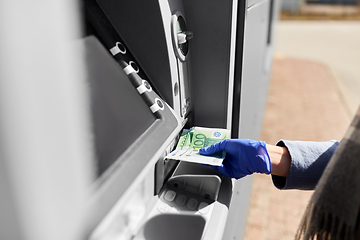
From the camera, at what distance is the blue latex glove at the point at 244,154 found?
1122mm

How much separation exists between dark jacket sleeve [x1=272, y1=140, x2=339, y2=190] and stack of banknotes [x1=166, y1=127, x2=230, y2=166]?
0.25 metres

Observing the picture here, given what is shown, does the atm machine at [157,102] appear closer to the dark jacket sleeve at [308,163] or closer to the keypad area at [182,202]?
the keypad area at [182,202]

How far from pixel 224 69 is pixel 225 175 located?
0.40 meters

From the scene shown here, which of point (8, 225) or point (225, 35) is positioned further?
point (225, 35)

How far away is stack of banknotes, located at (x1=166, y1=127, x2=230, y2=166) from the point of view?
1.04 m

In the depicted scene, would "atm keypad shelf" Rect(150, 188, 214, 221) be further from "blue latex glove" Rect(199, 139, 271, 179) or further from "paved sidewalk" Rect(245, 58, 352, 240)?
"paved sidewalk" Rect(245, 58, 352, 240)

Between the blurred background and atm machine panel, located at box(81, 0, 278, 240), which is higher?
atm machine panel, located at box(81, 0, 278, 240)

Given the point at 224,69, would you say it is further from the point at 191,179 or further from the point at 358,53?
the point at 358,53

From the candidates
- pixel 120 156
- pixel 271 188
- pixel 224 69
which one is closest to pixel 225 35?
pixel 224 69

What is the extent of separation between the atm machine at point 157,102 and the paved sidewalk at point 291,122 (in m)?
1.64

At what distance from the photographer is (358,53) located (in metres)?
9.12

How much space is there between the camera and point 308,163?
1.09 metres

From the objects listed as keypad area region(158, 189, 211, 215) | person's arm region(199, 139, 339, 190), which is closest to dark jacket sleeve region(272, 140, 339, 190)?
person's arm region(199, 139, 339, 190)

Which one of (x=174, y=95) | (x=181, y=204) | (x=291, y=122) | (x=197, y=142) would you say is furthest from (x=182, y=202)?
(x=291, y=122)
